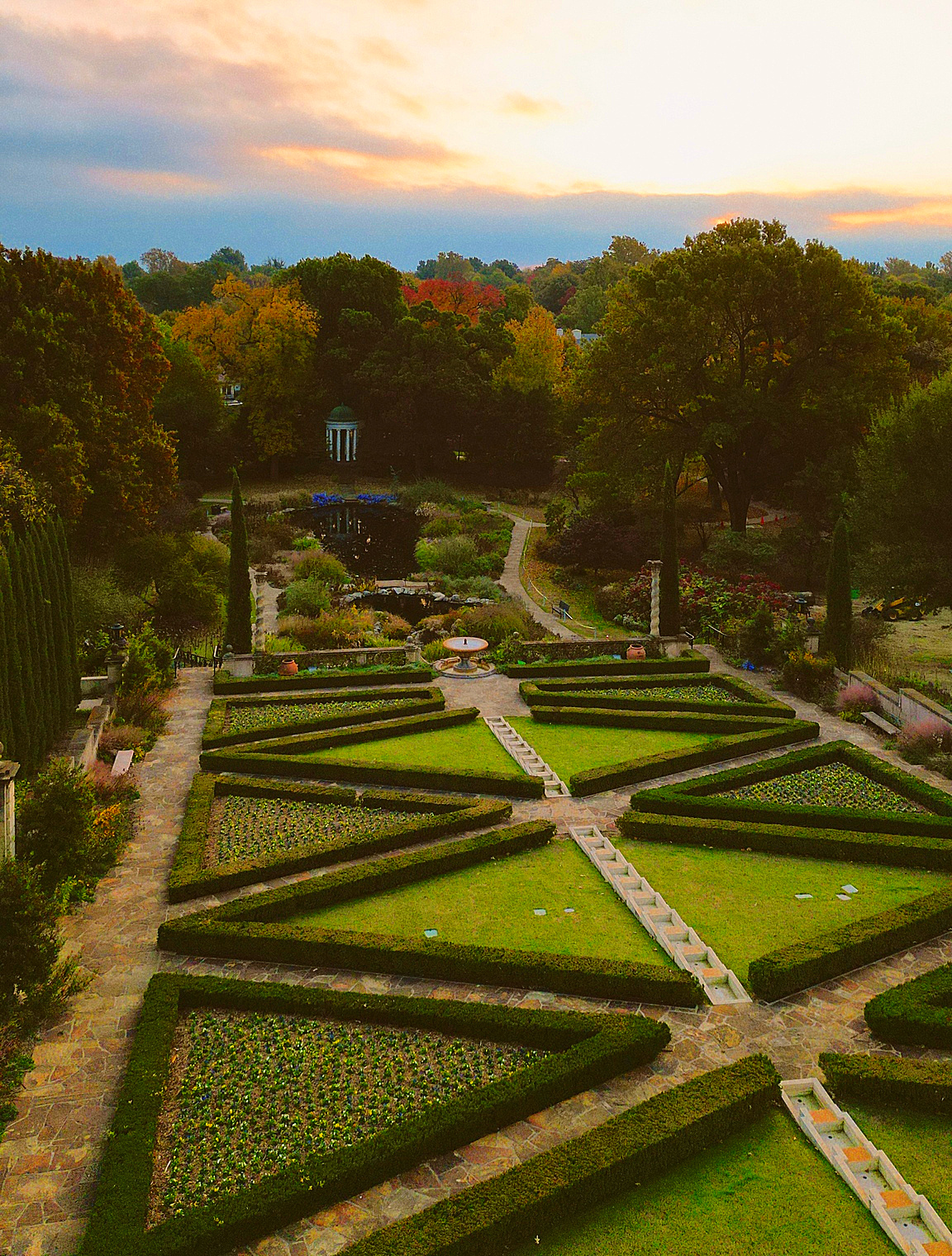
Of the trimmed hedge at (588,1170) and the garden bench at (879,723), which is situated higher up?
the trimmed hedge at (588,1170)

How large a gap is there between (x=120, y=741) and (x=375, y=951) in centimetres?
1108

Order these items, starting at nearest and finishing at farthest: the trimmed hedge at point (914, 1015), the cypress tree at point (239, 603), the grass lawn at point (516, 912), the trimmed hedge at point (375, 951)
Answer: the trimmed hedge at point (914, 1015), the trimmed hedge at point (375, 951), the grass lawn at point (516, 912), the cypress tree at point (239, 603)

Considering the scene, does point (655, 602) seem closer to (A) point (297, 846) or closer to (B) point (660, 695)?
(B) point (660, 695)

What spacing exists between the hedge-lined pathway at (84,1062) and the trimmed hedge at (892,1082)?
28.0 ft

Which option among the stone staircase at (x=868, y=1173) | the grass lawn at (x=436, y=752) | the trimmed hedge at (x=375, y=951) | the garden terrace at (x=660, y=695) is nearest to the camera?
the stone staircase at (x=868, y=1173)

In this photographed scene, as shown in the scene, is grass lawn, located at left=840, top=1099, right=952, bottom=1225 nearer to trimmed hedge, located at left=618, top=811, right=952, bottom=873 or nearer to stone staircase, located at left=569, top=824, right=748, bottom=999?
stone staircase, located at left=569, top=824, right=748, bottom=999

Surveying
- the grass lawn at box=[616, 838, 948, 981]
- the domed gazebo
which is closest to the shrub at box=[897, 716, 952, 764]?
the grass lawn at box=[616, 838, 948, 981]

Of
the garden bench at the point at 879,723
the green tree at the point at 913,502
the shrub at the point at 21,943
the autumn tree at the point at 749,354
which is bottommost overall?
the garden bench at the point at 879,723

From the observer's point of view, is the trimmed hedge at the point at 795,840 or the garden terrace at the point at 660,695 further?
the garden terrace at the point at 660,695

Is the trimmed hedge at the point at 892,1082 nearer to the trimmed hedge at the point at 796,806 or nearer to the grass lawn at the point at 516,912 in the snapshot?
the grass lawn at the point at 516,912

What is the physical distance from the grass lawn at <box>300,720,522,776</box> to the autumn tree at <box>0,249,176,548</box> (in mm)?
12643

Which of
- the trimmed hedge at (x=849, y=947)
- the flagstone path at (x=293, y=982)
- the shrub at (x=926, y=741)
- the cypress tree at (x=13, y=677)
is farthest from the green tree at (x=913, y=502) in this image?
the cypress tree at (x=13, y=677)

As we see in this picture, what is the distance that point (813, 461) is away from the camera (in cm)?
4325

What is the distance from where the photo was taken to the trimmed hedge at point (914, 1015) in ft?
38.8
